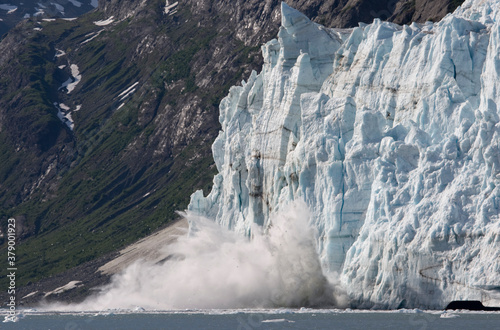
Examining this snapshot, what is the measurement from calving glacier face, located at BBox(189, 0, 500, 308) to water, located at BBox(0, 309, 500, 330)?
1.57 metres

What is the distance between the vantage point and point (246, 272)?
77.2 m

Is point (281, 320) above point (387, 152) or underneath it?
underneath

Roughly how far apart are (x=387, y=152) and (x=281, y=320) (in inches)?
583

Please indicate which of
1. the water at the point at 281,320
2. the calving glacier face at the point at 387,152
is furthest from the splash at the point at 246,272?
the water at the point at 281,320

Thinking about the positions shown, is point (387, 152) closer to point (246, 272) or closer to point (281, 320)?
point (281, 320)

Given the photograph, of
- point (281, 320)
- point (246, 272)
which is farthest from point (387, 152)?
point (246, 272)

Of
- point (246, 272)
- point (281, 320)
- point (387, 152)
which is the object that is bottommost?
point (281, 320)

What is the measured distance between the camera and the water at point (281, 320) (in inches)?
2153

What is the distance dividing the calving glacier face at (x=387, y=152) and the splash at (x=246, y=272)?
6.28 feet

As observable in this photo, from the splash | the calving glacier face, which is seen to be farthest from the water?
the splash

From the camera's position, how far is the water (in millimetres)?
54688

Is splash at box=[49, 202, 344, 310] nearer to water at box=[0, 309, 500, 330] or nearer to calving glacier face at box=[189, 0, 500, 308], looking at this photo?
calving glacier face at box=[189, 0, 500, 308]

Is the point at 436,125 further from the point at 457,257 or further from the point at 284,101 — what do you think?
the point at 284,101

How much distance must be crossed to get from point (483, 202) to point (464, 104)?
8785mm
